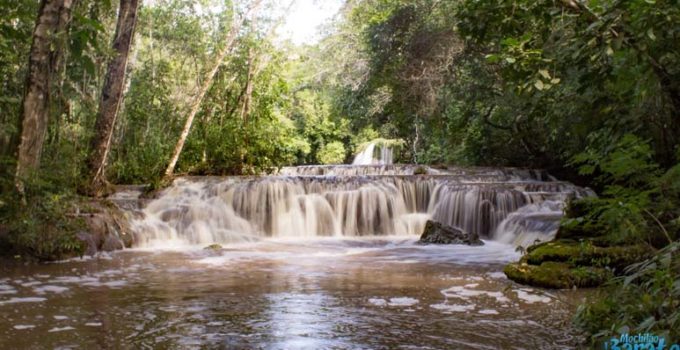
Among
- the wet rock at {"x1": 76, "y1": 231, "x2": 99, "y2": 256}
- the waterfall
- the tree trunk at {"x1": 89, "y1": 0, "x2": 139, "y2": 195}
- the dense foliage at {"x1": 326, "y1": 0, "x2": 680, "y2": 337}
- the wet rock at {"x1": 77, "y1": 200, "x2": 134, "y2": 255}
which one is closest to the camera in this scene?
the dense foliage at {"x1": 326, "y1": 0, "x2": 680, "y2": 337}

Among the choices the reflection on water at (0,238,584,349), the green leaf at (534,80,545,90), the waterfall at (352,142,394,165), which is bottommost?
the reflection on water at (0,238,584,349)

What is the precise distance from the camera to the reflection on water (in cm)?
448

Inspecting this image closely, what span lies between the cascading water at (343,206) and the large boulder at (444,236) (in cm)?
94

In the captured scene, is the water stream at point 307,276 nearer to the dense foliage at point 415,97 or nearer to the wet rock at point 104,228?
the wet rock at point 104,228

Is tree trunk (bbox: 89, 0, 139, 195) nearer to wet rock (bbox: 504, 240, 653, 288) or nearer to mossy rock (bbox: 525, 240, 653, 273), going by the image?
wet rock (bbox: 504, 240, 653, 288)

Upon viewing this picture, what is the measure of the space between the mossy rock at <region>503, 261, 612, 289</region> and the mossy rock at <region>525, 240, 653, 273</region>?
16 cm

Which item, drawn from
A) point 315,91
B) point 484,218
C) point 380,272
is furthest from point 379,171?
point 315,91

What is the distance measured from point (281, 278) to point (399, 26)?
12021 millimetres

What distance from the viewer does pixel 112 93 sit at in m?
12.7

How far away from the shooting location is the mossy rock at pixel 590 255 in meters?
7.03

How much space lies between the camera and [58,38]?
816cm

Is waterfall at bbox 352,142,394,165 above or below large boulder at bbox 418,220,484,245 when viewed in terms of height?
above

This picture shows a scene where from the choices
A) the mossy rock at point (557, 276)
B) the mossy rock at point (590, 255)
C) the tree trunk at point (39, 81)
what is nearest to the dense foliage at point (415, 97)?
the tree trunk at point (39, 81)

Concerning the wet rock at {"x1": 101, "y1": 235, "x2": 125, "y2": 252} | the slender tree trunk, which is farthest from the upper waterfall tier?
the wet rock at {"x1": 101, "y1": 235, "x2": 125, "y2": 252}
